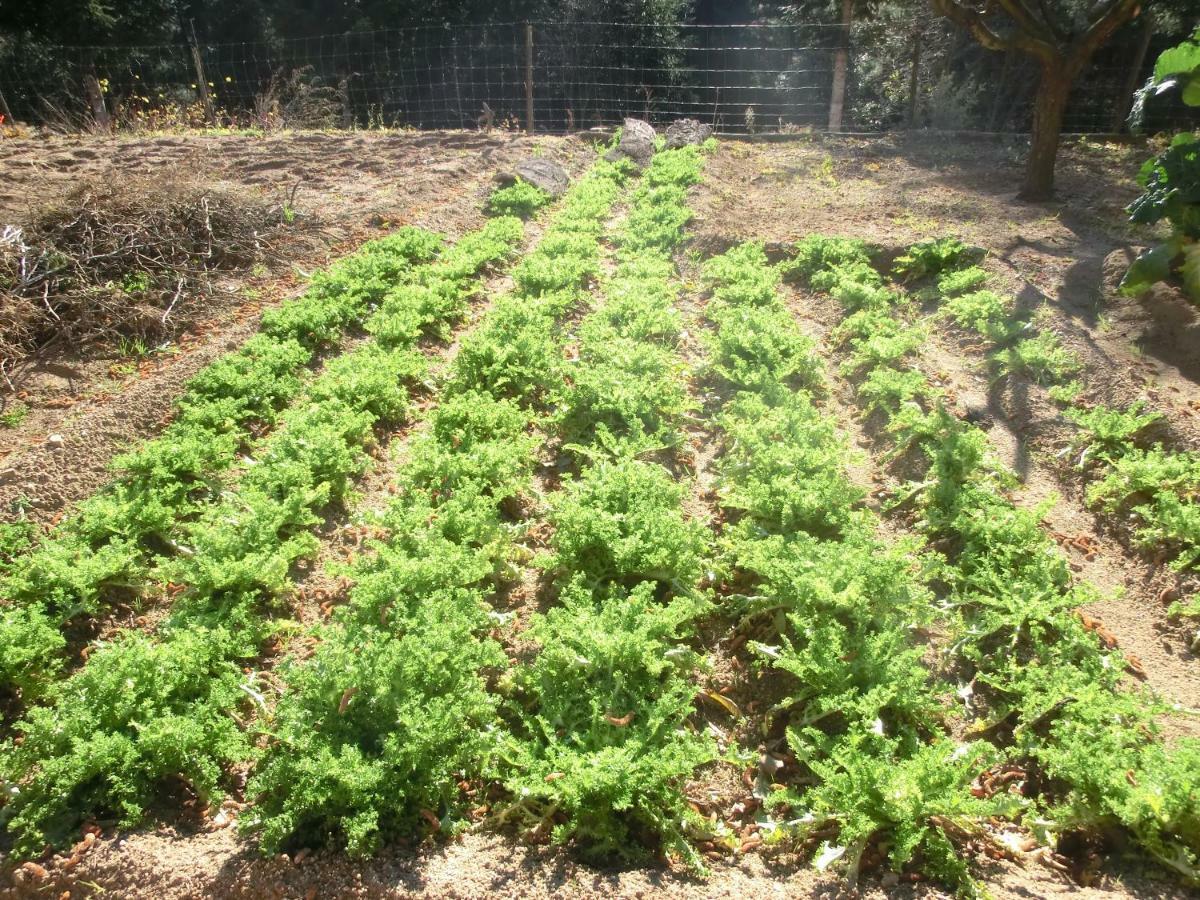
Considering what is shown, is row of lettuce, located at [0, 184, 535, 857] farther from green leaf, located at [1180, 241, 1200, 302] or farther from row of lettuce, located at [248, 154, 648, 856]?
green leaf, located at [1180, 241, 1200, 302]

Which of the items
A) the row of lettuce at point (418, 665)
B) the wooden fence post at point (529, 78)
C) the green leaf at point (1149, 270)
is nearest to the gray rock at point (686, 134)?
the wooden fence post at point (529, 78)

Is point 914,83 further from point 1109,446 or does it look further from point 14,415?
point 14,415

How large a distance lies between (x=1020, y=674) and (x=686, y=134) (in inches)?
467

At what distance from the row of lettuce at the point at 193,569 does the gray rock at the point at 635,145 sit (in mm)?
7248

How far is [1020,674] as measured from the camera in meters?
3.46

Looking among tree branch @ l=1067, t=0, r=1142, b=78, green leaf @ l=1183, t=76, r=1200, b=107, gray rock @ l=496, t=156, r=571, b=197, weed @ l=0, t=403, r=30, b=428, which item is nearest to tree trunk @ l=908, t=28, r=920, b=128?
tree branch @ l=1067, t=0, r=1142, b=78

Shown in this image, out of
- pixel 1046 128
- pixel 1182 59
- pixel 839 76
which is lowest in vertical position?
pixel 1046 128

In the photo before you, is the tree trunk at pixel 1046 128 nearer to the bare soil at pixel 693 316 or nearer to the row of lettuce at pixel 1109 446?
the bare soil at pixel 693 316

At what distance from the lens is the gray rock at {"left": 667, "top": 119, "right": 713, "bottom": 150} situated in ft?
43.7

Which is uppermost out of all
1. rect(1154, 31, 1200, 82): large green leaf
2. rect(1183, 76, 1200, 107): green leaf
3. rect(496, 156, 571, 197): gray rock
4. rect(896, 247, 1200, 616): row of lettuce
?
rect(1154, 31, 1200, 82): large green leaf

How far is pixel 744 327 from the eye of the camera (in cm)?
630

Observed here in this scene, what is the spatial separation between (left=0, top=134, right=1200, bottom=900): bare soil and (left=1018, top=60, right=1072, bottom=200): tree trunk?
288mm

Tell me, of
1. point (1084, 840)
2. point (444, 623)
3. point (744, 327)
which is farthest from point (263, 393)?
point (1084, 840)

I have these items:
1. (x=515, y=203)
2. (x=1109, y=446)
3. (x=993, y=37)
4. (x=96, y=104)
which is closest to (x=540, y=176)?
(x=515, y=203)
